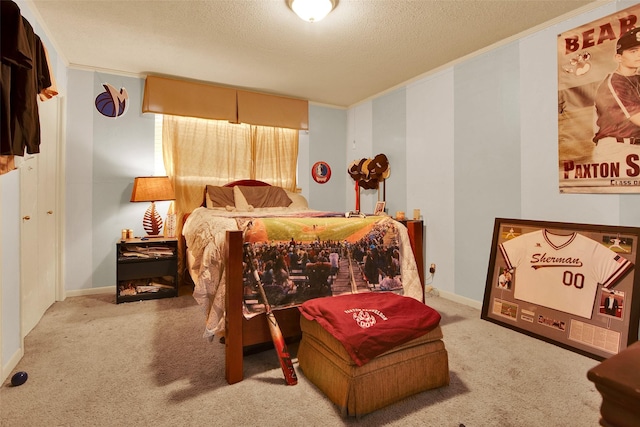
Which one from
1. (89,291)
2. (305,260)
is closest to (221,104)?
(89,291)

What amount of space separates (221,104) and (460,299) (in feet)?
11.5

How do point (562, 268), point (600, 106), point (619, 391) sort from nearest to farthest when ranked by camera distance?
point (619, 391) < point (600, 106) < point (562, 268)

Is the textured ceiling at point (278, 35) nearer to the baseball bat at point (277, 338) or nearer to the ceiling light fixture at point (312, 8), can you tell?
the ceiling light fixture at point (312, 8)

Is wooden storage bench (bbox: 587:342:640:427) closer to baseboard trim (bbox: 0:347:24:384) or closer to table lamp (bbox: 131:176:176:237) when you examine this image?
baseboard trim (bbox: 0:347:24:384)

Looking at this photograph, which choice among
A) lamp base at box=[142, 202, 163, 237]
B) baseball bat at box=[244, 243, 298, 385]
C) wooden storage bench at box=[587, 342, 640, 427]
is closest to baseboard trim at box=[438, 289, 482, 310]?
baseball bat at box=[244, 243, 298, 385]

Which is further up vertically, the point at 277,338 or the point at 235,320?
the point at 235,320

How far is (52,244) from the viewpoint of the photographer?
3258mm

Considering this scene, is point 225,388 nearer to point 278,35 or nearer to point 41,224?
point 41,224

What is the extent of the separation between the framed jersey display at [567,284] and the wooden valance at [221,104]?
9.68ft

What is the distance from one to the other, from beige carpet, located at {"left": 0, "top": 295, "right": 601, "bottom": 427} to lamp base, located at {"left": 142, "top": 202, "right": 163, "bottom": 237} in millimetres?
1285

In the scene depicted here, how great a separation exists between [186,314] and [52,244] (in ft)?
5.08

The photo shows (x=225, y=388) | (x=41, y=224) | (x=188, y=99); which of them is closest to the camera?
(x=225, y=388)

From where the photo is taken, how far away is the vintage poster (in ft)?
7.29

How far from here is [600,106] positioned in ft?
7.77
